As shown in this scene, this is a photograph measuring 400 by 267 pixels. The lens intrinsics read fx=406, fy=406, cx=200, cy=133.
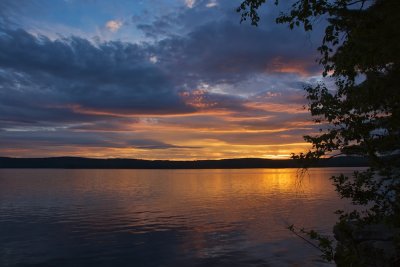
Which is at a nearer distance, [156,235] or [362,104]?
[362,104]

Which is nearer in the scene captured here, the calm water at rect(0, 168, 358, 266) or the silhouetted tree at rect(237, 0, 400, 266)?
the silhouetted tree at rect(237, 0, 400, 266)

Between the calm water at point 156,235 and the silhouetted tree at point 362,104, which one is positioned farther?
the calm water at point 156,235

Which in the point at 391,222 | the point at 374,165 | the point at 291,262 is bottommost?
the point at 291,262

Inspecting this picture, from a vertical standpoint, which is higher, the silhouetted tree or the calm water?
the silhouetted tree

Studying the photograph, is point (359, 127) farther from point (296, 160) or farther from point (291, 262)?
point (291, 262)

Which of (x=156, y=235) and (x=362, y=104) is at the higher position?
(x=362, y=104)

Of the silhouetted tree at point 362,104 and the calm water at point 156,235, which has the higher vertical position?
the silhouetted tree at point 362,104

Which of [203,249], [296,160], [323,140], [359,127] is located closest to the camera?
[359,127]

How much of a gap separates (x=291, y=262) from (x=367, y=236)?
6.91 metres

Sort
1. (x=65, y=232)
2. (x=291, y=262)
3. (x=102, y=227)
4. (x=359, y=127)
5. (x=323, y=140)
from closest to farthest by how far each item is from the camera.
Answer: (x=359, y=127)
(x=323, y=140)
(x=291, y=262)
(x=65, y=232)
(x=102, y=227)

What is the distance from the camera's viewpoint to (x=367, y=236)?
78.8 ft

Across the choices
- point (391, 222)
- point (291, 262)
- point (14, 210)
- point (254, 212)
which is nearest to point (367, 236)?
point (291, 262)

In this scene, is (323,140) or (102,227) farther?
(102,227)

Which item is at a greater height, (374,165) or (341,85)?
(341,85)
